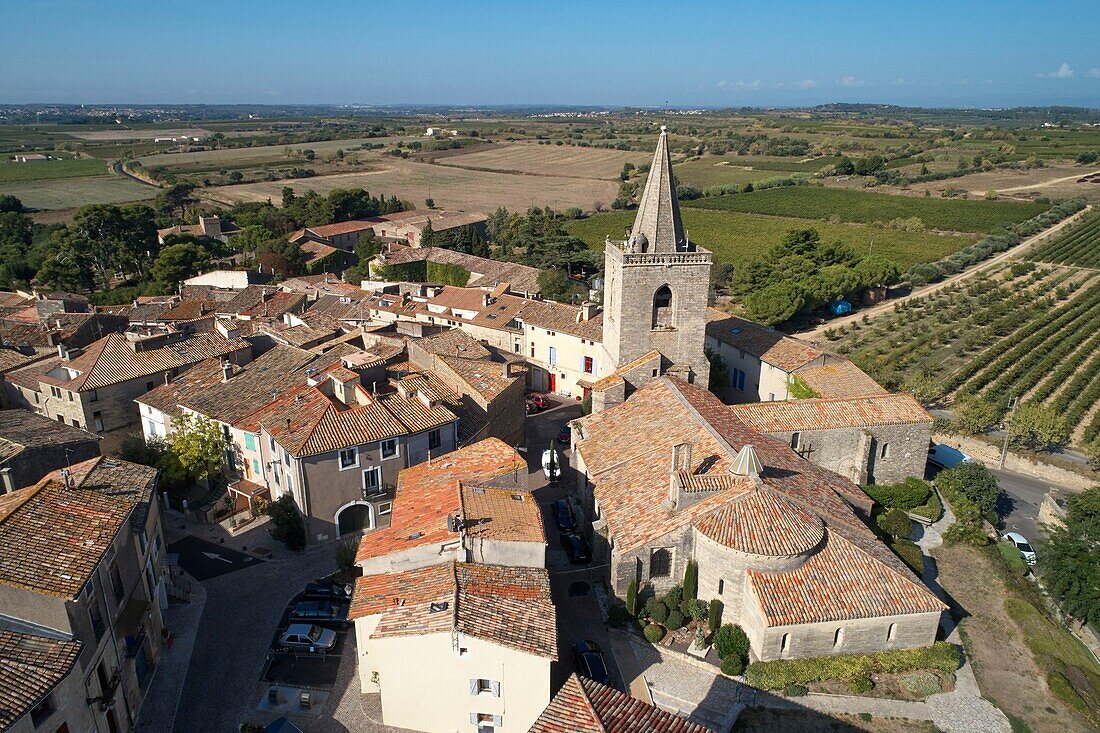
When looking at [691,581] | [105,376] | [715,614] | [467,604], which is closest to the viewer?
[467,604]

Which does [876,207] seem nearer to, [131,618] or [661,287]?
[661,287]

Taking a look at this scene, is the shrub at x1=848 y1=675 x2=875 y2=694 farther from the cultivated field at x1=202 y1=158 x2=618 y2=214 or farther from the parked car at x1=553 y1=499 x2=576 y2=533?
the cultivated field at x1=202 y1=158 x2=618 y2=214

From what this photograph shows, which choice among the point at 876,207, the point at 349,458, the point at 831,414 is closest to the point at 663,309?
the point at 831,414

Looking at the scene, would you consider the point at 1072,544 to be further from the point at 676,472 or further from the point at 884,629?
the point at 676,472


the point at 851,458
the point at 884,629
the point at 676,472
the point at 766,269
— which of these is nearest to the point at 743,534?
the point at 676,472

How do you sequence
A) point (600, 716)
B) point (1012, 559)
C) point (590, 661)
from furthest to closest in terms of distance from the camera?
point (1012, 559), point (590, 661), point (600, 716)
